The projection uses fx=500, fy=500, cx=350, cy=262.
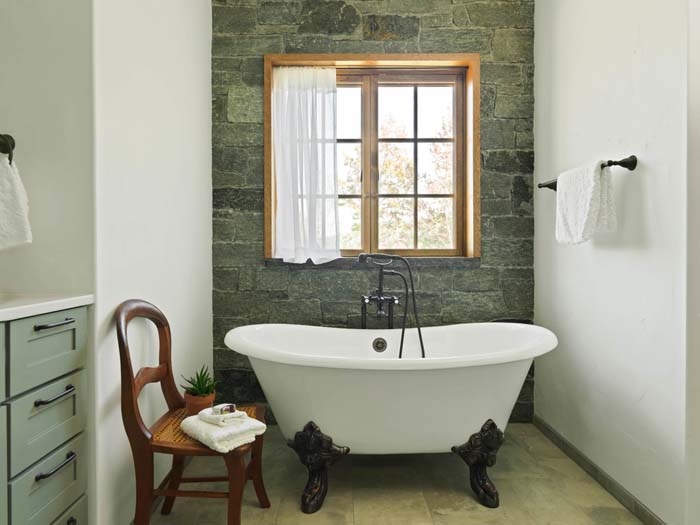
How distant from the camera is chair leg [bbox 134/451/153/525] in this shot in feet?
5.62

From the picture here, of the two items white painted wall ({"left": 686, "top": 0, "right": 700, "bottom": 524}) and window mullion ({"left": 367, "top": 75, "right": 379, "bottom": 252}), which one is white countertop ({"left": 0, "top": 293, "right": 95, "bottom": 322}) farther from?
white painted wall ({"left": 686, "top": 0, "right": 700, "bottom": 524})

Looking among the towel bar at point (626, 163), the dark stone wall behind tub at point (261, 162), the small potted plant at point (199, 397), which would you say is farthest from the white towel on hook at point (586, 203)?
the small potted plant at point (199, 397)

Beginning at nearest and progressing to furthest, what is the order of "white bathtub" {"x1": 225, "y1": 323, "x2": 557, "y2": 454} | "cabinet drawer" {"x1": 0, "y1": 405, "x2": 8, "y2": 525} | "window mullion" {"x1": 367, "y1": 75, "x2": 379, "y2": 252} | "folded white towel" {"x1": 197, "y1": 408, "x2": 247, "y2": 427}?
"cabinet drawer" {"x1": 0, "y1": 405, "x2": 8, "y2": 525} → "folded white towel" {"x1": 197, "y1": 408, "x2": 247, "y2": 427} → "white bathtub" {"x1": 225, "y1": 323, "x2": 557, "y2": 454} → "window mullion" {"x1": 367, "y1": 75, "x2": 379, "y2": 252}

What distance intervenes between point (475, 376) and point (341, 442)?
0.62m

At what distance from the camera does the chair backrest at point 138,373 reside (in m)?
1.68

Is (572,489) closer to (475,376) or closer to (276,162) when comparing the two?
(475,376)

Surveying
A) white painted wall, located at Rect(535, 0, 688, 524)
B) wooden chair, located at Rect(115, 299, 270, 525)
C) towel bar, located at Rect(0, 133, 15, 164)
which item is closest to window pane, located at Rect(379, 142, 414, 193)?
white painted wall, located at Rect(535, 0, 688, 524)

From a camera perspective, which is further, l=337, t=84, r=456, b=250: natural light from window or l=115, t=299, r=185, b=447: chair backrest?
l=337, t=84, r=456, b=250: natural light from window

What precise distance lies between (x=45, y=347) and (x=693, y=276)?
79.5 inches

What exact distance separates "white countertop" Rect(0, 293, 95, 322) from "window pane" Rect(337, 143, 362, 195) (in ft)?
6.03

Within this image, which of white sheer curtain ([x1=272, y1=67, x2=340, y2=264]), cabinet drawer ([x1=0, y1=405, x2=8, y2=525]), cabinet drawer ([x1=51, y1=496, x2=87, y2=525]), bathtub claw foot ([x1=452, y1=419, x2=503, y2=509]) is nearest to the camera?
cabinet drawer ([x1=0, y1=405, x2=8, y2=525])

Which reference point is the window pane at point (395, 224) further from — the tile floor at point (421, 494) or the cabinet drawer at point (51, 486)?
the cabinet drawer at point (51, 486)

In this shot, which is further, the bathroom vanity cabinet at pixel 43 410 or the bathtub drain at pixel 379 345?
the bathtub drain at pixel 379 345

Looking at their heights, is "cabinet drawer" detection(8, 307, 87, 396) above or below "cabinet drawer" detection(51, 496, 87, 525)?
above
